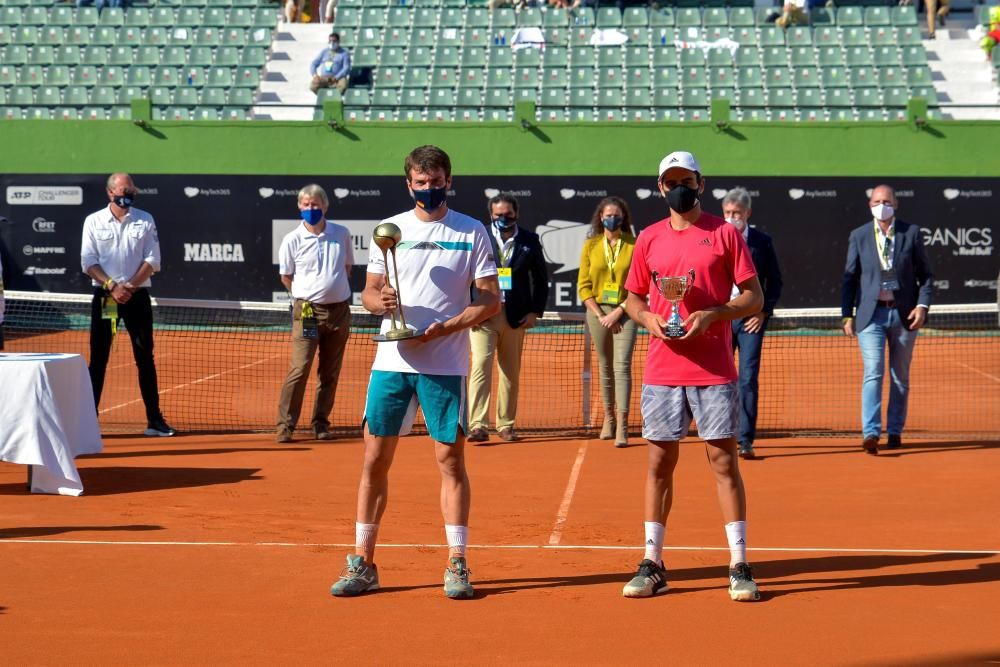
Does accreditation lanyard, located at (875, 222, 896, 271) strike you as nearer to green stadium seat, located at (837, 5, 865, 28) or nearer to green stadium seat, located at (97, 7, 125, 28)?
green stadium seat, located at (837, 5, 865, 28)

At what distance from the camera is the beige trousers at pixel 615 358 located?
10945mm

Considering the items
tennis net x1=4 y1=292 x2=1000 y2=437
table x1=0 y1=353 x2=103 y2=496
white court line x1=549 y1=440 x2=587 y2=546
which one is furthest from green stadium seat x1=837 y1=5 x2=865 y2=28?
table x1=0 y1=353 x2=103 y2=496

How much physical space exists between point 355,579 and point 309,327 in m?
5.32

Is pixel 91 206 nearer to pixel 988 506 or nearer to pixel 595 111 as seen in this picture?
pixel 595 111

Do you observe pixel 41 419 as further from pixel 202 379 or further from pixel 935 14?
pixel 935 14

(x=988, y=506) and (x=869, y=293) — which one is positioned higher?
(x=869, y=293)

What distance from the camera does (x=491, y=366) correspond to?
11438 mm

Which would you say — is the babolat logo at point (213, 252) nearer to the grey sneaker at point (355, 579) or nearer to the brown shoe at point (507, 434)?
the brown shoe at point (507, 434)

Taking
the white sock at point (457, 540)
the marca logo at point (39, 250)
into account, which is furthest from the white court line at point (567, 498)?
the marca logo at point (39, 250)

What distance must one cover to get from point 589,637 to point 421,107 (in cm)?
1786

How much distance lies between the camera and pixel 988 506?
8633mm

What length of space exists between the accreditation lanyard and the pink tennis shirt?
4.71 meters

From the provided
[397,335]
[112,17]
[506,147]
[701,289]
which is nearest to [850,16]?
[506,147]


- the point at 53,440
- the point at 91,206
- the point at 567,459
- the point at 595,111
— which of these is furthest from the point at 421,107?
the point at 53,440
